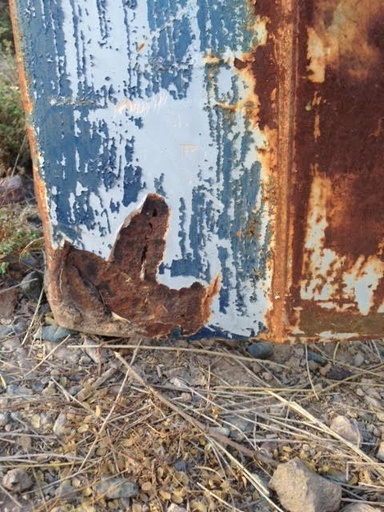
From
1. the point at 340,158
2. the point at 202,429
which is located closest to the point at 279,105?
the point at 340,158

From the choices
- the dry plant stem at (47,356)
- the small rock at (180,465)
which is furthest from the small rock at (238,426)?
the dry plant stem at (47,356)

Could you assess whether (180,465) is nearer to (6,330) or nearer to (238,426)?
(238,426)

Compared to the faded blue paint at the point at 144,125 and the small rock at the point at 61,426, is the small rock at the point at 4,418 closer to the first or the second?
the small rock at the point at 61,426

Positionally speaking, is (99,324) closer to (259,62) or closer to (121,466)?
(121,466)

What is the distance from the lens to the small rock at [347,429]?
1405mm

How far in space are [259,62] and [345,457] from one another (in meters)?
0.83

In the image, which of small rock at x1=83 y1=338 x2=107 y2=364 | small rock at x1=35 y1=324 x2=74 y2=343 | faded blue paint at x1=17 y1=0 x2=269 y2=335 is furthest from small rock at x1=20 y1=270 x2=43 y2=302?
faded blue paint at x1=17 y1=0 x2=269 y2=335

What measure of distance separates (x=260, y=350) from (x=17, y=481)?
2.25 ft

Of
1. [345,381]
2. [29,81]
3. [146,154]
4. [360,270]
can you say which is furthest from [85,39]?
[345,381]

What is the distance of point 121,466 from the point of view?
4.20 ft

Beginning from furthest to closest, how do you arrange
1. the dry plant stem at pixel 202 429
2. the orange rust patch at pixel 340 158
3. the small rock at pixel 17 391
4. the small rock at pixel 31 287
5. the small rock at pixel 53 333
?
the small rock at pixel 31 287 < the small rock at pixel 53 333 < the small rock at pixel 17 391 < the dry plant stem at pixel 202 429 < the orange rust patch at pixel 340 158

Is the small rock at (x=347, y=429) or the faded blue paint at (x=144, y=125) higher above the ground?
the faded blue paint at (x=144, y=125)

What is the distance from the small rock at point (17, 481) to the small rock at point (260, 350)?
0.64 meters

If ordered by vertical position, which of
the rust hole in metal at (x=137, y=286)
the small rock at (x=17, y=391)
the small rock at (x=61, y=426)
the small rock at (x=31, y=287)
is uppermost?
the rust hole in metal at (x=137, y=286)
